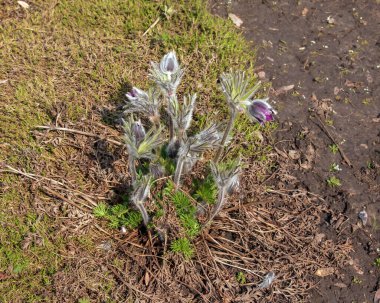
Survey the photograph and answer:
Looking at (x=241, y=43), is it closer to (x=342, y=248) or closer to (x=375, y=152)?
(x=375, y=152)

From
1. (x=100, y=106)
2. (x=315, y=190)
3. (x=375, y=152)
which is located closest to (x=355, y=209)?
(x=315, y=190)

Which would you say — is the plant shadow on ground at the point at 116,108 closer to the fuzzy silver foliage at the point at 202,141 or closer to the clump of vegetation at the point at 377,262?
the fuzzy silver foliage at the point at 202,141

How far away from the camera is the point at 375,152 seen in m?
3.15

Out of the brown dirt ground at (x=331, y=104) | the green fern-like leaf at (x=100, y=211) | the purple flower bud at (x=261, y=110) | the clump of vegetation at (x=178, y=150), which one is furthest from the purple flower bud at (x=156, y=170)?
the brown dirt ground at (x=331, y=104)

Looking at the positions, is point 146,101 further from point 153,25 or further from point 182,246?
point 153,25

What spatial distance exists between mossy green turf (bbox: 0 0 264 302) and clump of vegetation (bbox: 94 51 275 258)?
50cm

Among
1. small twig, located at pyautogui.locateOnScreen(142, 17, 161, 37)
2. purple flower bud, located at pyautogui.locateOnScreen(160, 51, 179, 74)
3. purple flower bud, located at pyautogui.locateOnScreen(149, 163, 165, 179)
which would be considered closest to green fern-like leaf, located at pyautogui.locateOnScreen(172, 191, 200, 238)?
purple flower bud, located at pyautogui.locateOnScreen(149, 163, 165, 179)

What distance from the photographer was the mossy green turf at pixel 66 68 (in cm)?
251

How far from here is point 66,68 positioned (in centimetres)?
329

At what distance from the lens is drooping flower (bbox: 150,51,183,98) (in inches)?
85.4

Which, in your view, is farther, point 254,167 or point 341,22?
point 341,22

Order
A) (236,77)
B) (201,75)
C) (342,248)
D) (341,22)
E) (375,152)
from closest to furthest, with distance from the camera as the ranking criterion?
(236,77), (342,248), (375,152), (201,75), (341,22)

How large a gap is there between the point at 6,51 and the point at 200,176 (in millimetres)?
1816

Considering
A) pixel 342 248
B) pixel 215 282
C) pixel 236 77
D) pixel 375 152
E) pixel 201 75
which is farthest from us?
pixel 201 75
